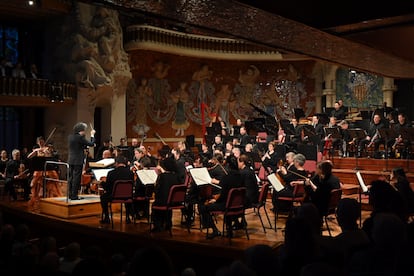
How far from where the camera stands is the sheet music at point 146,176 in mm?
7950

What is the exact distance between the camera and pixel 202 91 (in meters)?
18.2

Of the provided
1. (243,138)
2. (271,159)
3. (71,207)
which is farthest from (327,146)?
(71,207)

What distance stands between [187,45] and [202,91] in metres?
1.99

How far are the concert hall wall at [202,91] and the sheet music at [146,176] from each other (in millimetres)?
8458

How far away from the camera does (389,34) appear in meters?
3.69

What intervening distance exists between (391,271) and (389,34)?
1.96 m

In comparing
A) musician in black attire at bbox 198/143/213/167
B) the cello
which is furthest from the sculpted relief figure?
the cello

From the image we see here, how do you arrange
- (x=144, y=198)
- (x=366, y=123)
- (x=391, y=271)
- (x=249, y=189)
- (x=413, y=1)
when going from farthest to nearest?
(x=366, y=123)
(x=144, y=198)
(x=249, y=189)
(x=413, y=1)
(x=391, y=271)

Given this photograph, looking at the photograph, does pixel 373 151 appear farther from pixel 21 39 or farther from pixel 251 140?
pixel 21 39

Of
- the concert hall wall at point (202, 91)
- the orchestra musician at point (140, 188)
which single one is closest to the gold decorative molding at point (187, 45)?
the concert hall wall at point (202, 91)

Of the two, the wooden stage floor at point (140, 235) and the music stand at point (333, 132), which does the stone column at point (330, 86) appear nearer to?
the music stand at point (333, 132)

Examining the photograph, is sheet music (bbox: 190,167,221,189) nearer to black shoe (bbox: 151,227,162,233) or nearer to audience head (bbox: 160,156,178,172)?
audience head (bbox: 160,156,178,172)

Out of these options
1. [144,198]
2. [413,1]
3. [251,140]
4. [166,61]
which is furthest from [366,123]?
[413,1]

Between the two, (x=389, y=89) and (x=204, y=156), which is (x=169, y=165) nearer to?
(x=204, y=156)
